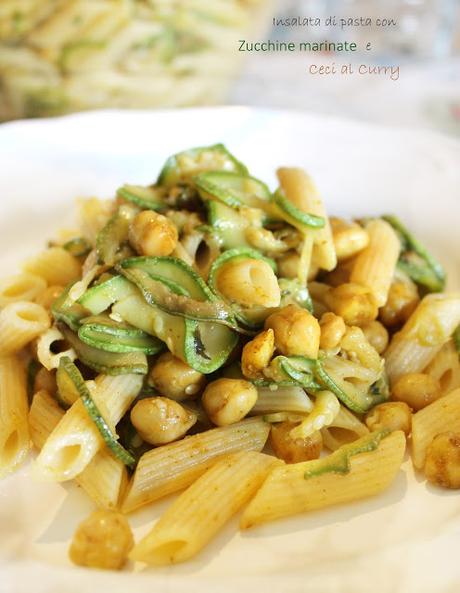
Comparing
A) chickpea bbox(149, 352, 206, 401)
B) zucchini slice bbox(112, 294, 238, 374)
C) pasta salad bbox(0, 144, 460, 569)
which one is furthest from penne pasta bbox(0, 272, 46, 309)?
chickpea bbox(149, 352, 206, 401)

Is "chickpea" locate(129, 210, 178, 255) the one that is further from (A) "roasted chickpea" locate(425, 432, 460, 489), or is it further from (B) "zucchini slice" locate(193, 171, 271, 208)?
(A) "roasted chickpea" locate(425, 432, 460, 489)

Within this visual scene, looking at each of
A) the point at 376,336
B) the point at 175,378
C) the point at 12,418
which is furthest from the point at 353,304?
the point at 12,418

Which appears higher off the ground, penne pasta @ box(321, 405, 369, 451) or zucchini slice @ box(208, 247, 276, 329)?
zucchini slice @ box(208, 247, 276, 329)

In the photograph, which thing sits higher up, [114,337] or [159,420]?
[114,337]

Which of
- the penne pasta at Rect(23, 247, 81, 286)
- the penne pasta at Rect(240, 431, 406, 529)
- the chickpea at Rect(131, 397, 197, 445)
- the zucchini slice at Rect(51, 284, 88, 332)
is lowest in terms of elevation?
the penne pasta at Rect(240, 431, 406, 529)

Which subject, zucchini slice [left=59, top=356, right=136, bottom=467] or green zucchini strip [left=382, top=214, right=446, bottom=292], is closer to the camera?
zucchini slice [left=59, top=356, right=136, bottom=467]

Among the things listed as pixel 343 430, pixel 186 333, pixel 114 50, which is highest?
pixel 114 50

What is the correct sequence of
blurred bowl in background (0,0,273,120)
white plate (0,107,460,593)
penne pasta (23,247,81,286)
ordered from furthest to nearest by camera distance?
blurred bowl in background (0,0,273,120), penne pasta (23,247,81,286), white plate (0,107,460,593)

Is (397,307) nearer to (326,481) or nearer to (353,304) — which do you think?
(353,304)
